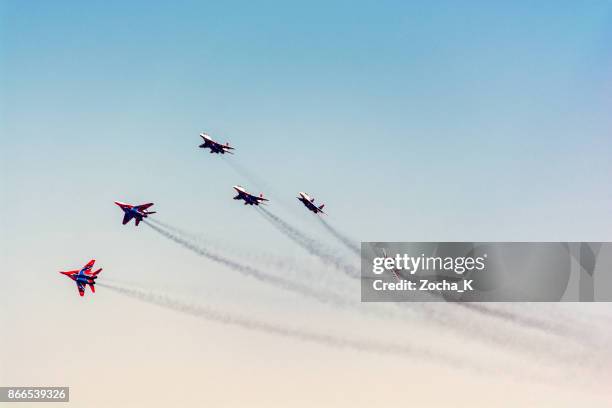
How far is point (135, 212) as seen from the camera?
126 m

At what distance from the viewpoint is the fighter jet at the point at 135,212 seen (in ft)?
415

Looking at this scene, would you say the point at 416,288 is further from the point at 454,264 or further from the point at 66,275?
→ the point at 66,275

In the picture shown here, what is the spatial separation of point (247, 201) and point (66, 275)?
45.1 meters

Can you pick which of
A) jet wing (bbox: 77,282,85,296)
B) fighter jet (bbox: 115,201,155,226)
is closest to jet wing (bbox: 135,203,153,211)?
fighter jet (bbox: 115,201,155,226)

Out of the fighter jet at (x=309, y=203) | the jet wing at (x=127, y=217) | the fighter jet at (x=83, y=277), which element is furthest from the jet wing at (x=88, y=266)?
the fighter jet at (x=309, y=203)

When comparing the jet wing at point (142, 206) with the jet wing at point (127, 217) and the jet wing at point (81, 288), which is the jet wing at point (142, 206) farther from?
the jet wing at point (81, 288)

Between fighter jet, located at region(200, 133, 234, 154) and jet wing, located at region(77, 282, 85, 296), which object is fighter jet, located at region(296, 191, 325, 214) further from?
jet wing, located at region(77, 282, 85, 296)

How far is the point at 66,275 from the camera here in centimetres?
12762

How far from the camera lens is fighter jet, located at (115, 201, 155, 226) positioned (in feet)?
415

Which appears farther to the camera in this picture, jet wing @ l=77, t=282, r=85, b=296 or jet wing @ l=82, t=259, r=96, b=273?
jet wing @ l=82, t=259, r=96, b=273

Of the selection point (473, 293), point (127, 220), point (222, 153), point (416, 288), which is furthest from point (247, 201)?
point (473, 293)

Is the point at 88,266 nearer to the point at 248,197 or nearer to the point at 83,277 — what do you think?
the point at 83,277

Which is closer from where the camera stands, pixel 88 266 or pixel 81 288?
pixel 81 288

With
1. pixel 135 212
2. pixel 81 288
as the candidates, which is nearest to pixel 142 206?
pixel 135 212
